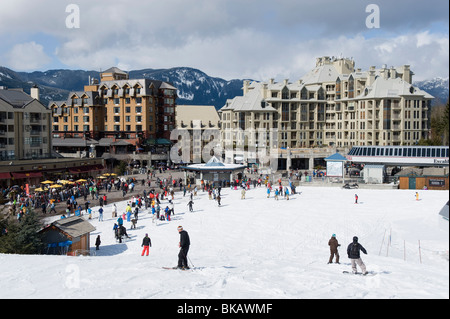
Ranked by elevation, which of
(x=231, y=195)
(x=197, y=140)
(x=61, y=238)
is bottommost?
(x=231, y=195)

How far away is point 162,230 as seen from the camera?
103ft

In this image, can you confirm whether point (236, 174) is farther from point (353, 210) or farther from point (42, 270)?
point (42, 270)

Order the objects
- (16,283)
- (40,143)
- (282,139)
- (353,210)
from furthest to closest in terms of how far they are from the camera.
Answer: (282,139)
(40,143)
(353,210)
(16,283)

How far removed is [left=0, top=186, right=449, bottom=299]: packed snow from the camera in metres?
13.1

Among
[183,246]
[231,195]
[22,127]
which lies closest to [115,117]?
[22,127]

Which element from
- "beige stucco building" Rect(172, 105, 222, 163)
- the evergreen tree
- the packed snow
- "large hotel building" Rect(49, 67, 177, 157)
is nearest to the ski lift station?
the packed snow

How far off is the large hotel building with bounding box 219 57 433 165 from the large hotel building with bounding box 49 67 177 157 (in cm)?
1393

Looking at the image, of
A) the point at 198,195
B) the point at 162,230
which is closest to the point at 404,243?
the point at 162,230

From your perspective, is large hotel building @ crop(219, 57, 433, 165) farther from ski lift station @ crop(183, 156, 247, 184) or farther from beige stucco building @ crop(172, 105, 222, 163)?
ski lift station @ crop(183, 156, 247, 184)

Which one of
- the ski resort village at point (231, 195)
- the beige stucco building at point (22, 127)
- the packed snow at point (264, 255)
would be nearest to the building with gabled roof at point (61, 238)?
the ski resort village at point (231, 195)

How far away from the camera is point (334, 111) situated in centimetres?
9156

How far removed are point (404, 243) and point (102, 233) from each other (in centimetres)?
1982

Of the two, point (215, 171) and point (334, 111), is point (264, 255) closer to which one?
point (215, 171)

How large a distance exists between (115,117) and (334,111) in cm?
4490
